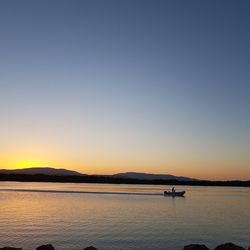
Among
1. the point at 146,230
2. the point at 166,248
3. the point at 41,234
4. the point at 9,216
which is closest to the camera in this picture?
the point at 166,248

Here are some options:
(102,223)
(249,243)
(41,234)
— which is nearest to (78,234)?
(41,234)

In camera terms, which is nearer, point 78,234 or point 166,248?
point 166,248

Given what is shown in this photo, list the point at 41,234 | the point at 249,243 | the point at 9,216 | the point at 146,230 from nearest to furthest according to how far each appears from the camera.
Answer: the point at 249,243 < the point at 41,234 < the point at 146,230 < the point at 9,216

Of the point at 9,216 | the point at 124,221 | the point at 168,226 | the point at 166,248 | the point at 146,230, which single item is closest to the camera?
the point at 166,248

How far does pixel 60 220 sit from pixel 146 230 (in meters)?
10.0

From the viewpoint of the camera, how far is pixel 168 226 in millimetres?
39594

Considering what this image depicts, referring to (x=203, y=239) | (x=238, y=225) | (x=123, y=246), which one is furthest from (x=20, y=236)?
(x=238, y=225)

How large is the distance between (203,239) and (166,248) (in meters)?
5.26

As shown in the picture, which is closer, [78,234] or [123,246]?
[123,246]

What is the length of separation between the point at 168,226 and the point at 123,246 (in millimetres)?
12307

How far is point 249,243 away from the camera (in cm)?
3045

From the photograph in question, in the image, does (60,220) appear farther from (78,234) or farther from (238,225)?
(238,225)

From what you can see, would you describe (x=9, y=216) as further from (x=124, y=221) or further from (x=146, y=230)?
(x=146, y=230)

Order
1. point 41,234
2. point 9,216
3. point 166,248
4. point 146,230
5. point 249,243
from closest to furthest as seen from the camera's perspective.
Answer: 1. point 166,248
2. point 249,243
3. point 41,234
4. point 146,230
5. point 9,216
